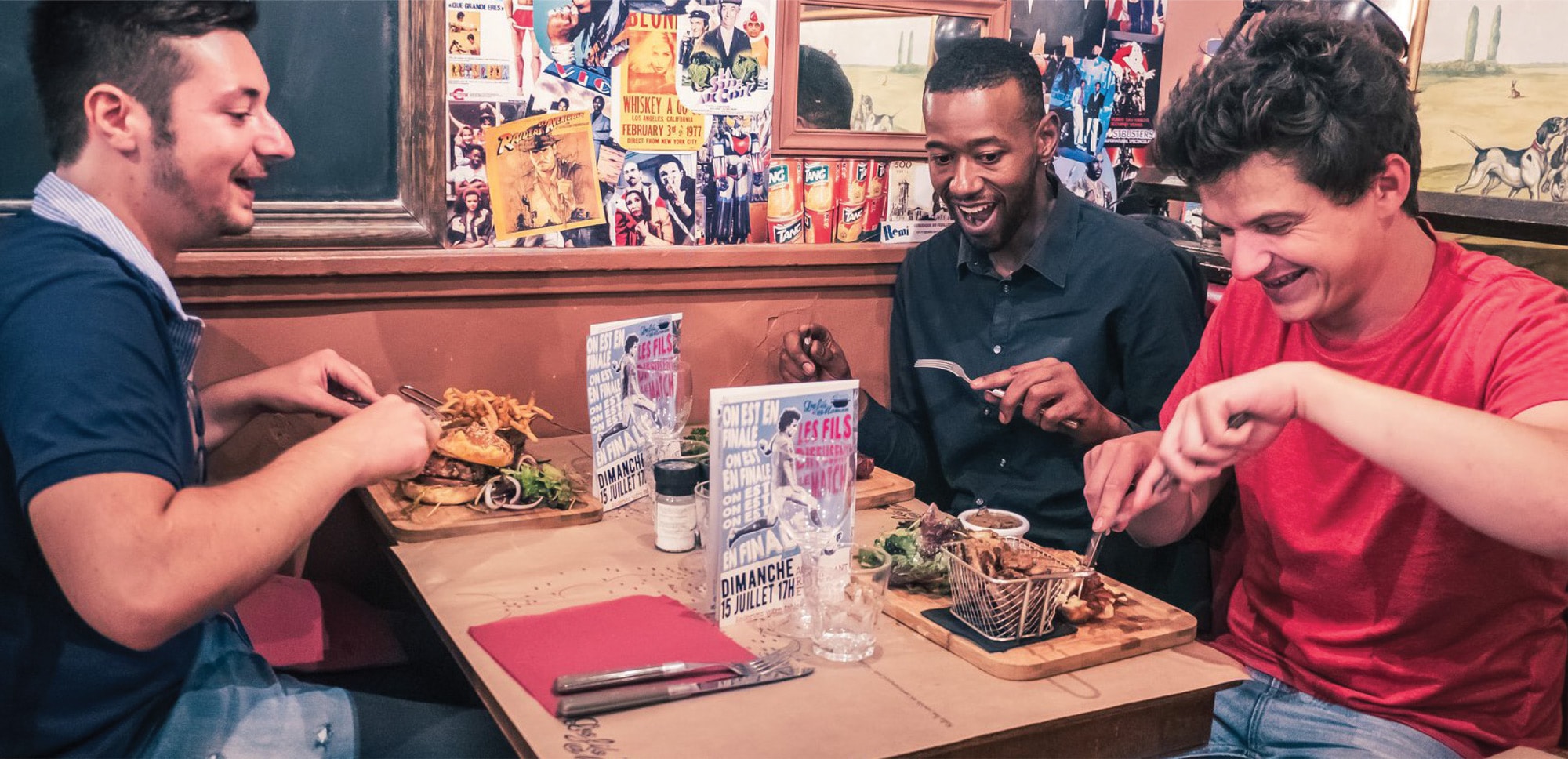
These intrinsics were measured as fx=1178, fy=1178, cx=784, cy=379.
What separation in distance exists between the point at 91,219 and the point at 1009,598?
1.23m

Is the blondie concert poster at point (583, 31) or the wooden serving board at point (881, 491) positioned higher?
the blondie concert poster at point (583, 31)

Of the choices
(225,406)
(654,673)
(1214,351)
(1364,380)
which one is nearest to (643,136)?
(225,406)

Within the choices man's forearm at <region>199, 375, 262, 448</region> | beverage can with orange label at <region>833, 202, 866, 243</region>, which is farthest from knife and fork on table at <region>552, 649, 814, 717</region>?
beverage can with orange label at <region>833, 202, 866, 243</region>

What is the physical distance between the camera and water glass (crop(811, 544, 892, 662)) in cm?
152

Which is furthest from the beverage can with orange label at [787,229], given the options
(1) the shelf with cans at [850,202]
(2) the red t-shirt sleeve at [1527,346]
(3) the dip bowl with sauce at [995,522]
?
(2) the red t-shirt sleeve at [1527,346]

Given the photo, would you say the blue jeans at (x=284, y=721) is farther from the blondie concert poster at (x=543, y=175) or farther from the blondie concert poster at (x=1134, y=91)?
the blondie concert poster at (x=1134, y=91)

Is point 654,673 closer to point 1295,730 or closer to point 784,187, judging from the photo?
point 1295,730

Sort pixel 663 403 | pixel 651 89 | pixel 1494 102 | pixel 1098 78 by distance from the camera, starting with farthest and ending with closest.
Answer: pixel 1098 78
pixel 651 89
pixel 1494 102
pixel 663 403

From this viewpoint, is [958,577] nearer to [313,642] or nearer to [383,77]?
[313,642]

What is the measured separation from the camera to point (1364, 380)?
58.7 inches

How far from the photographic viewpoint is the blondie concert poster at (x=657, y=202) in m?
2.64

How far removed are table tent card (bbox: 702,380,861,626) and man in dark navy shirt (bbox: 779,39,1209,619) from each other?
0.82m

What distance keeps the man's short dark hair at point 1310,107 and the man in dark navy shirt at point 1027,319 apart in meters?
0.80

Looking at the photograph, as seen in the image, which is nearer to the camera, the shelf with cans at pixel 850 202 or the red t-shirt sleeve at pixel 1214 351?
the red t-shirt sleeve at pixel 1214 351
